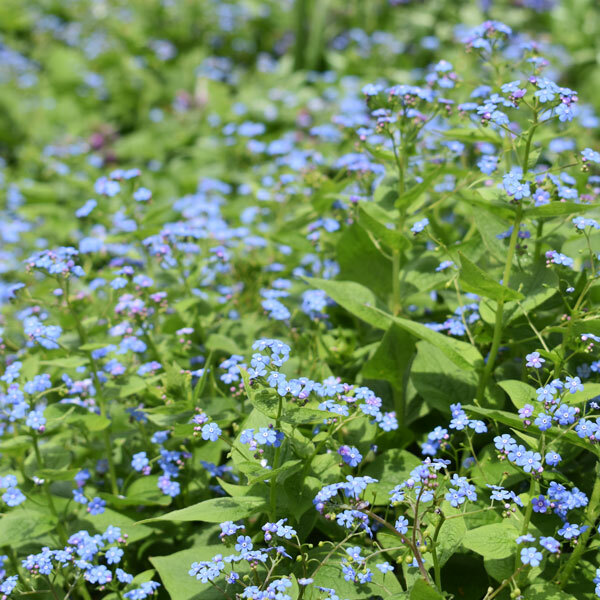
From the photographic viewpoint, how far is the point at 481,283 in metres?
3.07

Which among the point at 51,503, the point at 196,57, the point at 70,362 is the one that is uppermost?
the point at 70,362

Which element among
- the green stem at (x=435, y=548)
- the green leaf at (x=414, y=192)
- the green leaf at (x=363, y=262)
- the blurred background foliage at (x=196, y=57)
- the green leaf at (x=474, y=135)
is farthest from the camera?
the blurred background foliage at (x=196, y=57)

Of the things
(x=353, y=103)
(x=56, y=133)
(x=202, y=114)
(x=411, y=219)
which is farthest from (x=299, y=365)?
(x=56, y=133)

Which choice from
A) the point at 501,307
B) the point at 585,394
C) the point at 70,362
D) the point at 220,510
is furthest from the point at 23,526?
the point at 585,394

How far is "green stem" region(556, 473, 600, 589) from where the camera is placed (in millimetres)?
2736

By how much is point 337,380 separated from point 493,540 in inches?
37.9

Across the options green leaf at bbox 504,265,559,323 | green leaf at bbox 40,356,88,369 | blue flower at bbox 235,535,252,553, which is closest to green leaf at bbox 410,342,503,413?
green leaf at bbox 504,265,559,323

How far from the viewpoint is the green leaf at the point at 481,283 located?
3021 millimetres

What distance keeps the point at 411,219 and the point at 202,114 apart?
5.02 m

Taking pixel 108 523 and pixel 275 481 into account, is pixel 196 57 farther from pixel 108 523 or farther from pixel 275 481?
pixel 275 481

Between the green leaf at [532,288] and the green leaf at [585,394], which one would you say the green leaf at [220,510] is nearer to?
the green leaf at [585,394]

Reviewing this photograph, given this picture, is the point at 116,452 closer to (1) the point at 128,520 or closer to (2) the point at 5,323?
(1) the point at 128,520

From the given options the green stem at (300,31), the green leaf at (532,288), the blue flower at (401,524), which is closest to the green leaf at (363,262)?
the green leaf at (532,288)

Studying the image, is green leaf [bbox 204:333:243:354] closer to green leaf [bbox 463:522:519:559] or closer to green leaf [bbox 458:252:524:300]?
green leaf [bbox 458:252:524:300]
